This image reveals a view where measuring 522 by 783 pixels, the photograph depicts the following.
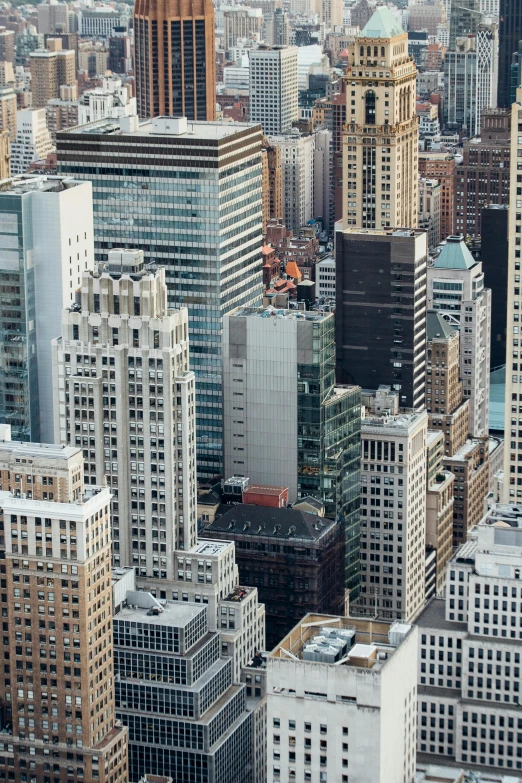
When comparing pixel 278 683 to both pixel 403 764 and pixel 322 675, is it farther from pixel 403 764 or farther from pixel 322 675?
pixel 403 764

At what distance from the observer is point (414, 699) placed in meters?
200

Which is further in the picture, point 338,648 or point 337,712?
point 338,648

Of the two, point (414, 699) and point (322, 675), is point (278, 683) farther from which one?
point (414, 699)

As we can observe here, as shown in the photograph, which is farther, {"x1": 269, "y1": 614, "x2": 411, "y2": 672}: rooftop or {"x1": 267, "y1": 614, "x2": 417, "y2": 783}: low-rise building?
{"x1": 269, "y1": 614, "x2": 411, "y2": 672}: rooftop

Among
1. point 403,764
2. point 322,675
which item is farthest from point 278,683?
point 403,764

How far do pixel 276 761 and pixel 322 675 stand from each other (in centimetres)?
1112

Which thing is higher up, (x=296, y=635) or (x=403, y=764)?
(x=296, y=635)

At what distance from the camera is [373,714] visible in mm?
186375

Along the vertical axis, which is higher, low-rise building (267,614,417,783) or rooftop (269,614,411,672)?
rooftop (269,614,411,672)

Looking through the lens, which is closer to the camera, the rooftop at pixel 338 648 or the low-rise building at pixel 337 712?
the low-rise building at pixel 337 712

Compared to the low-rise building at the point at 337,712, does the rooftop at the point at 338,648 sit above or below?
above

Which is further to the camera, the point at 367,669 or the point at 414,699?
the point at 414,699

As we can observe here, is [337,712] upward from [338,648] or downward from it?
downward

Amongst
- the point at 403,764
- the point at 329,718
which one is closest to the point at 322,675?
the point at 329,718
